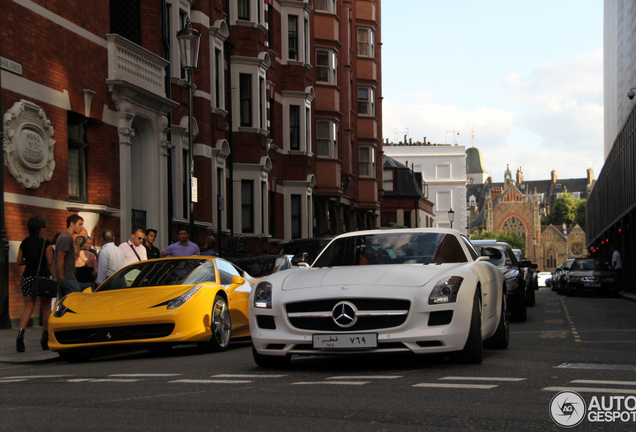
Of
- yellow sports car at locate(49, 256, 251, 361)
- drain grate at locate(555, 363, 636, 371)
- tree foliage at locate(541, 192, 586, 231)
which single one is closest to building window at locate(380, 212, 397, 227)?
yellow sports car at locate(49, 256, 251, 361)

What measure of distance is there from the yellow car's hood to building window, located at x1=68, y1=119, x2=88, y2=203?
7.36m

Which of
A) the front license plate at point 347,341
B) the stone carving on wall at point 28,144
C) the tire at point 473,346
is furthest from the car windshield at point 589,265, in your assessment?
the front license plate at point 347,341

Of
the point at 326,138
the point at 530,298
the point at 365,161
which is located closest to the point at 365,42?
the point at 365,161

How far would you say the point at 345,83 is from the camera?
43.8 meters

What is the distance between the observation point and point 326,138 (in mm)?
38438

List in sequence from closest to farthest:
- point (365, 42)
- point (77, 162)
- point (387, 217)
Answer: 1. point (77, 162)
2. point (365, 42)
3. point (387, 217)

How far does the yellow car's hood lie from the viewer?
→ 10.5m

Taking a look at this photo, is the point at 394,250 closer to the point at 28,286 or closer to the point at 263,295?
the point at 263,295

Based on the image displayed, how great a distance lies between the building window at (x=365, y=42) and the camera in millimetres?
48406

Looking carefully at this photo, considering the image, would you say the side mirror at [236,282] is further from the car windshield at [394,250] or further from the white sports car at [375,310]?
the white sports car at [375,310]

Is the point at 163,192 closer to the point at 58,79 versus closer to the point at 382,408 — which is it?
the point at 58,79

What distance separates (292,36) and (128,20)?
1302cm

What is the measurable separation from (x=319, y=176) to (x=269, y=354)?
96.7 ft

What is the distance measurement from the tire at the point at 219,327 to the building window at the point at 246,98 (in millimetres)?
18037
